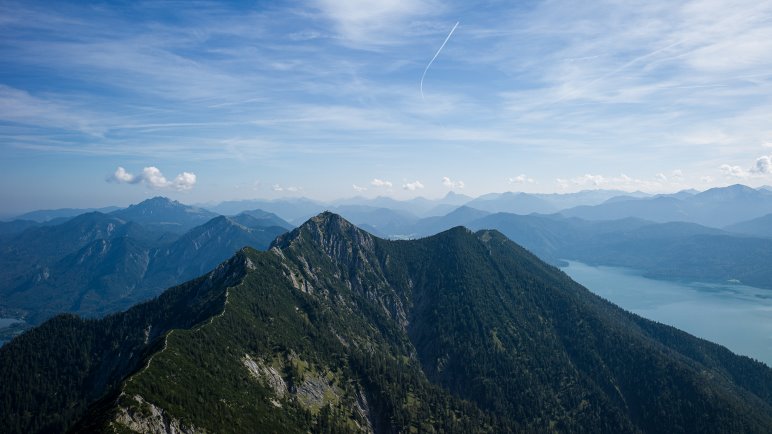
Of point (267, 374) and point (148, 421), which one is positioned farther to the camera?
point (267, 374)

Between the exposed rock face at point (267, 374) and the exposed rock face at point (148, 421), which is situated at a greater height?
the exposed rock face at point (148, 421)

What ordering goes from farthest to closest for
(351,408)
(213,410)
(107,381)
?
1. (107,381)
2. (351,408)
3. (213,410)

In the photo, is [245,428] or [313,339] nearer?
[245,428]

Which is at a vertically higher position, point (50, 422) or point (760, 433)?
point (50, 422)

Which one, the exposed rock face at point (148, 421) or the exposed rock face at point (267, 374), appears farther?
the exposed rock face at point (267, 374)

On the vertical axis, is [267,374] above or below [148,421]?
→ below

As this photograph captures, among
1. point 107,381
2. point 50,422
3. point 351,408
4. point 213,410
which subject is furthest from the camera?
point 107,381

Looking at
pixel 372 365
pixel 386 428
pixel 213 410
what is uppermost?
pixel 213 410

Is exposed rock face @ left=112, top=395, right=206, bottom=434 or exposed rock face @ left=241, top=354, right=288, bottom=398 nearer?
exposed rock face @ left=112, top=395, right=206, bottom=434

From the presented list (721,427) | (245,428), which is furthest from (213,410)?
(721,427)

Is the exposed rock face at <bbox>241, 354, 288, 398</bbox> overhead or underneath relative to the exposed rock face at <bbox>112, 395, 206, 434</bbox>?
underneath

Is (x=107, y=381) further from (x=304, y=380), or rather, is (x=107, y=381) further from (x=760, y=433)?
(x=760, y=433)
